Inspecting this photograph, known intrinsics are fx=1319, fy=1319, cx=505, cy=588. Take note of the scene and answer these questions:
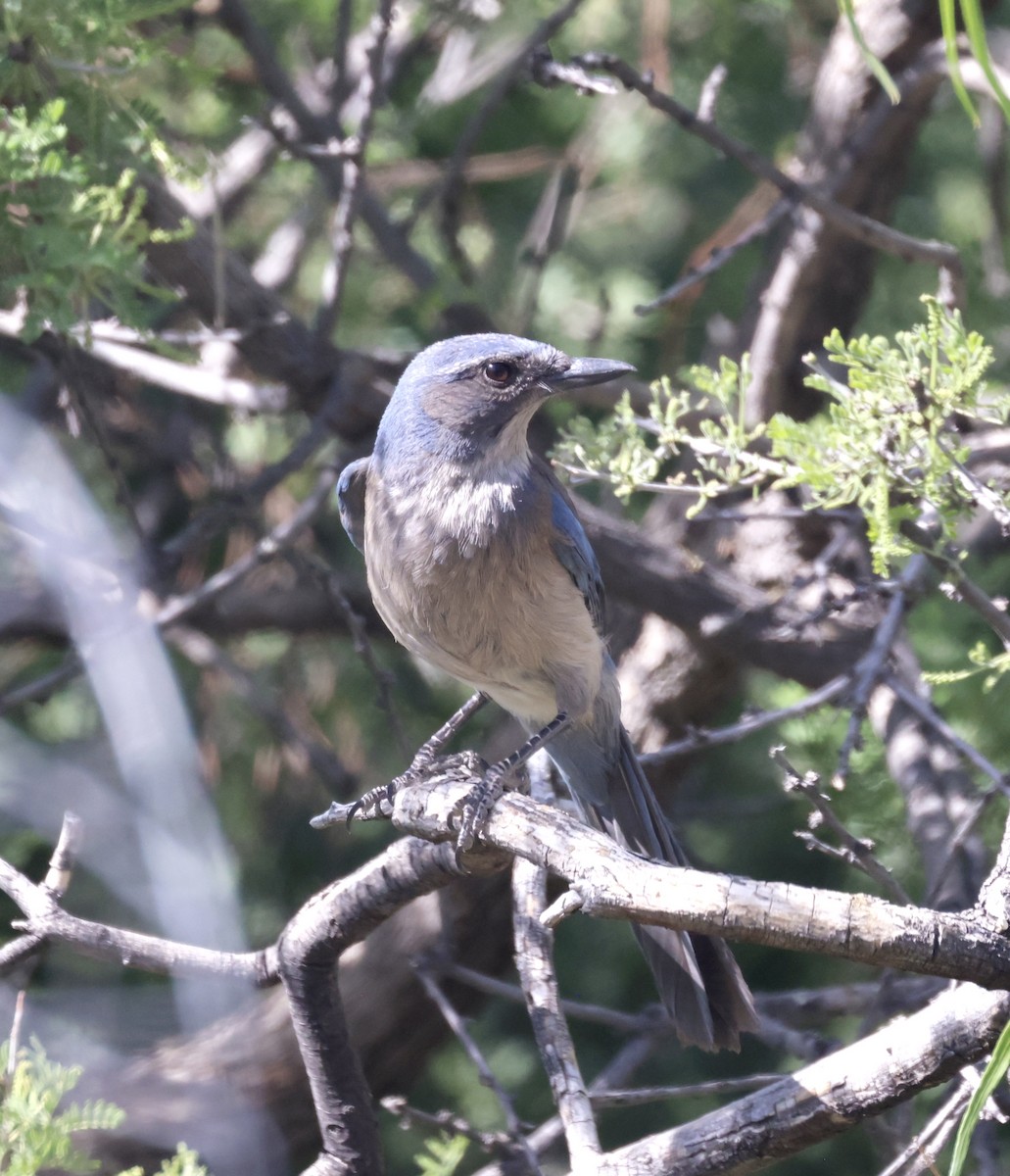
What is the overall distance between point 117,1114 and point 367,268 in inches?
160

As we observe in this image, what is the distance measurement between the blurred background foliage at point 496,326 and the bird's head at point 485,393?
3.82 ft

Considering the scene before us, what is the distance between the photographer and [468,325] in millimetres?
5000

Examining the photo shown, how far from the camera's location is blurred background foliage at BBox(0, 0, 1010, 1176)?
495 centimetres

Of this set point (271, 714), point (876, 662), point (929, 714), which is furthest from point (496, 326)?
point (929, 714)

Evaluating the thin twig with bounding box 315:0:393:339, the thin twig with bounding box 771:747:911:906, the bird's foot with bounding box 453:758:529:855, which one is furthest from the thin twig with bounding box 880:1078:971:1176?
the thin twig with bounding box 315:0:393:339

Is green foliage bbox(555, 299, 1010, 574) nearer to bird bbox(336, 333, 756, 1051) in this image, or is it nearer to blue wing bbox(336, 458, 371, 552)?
bird bbox(336, 333, 756, 1051)

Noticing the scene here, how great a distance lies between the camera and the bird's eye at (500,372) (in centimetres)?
358

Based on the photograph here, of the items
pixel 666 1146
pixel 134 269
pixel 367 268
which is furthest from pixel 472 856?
pixel 367 268

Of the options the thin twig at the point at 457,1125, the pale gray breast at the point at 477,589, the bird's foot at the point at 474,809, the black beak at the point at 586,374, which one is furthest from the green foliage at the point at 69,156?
the thin twig at the point at 457,1125

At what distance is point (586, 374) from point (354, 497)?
78 centimetres

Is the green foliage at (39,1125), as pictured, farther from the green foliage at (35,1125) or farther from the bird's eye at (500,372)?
the bird's eye at (500,372)

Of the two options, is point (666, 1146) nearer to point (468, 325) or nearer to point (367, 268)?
point (468, 325)

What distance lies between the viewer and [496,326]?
5.10m

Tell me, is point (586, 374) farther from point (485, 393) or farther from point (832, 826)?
point (832, 826)
